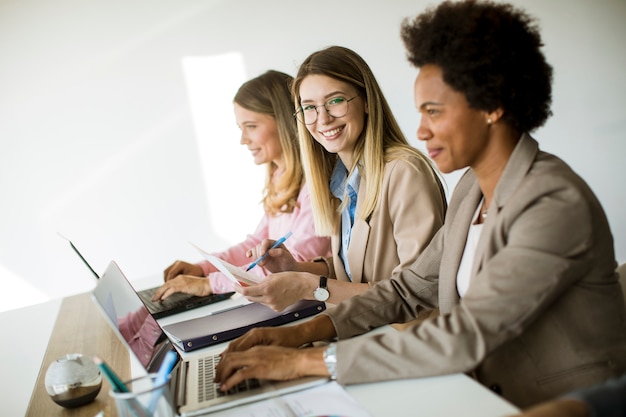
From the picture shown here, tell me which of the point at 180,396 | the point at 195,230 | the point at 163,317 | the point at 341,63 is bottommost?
the point at 195,230

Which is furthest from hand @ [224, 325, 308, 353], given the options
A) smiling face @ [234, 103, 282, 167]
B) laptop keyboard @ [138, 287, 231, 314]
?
smiling face @ [234, 103, 282, 167]

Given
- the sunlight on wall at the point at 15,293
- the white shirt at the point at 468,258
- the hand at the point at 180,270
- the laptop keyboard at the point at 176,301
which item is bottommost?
the sunlight on wall at the point at 15,293

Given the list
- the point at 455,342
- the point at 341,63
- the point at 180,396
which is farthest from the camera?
the point at 341,63

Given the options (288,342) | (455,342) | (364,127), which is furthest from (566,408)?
(364,127)

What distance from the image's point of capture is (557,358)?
1146 mm

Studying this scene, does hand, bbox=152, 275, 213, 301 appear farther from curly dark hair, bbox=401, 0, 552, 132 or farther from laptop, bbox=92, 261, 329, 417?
curly dark hair, bbox=401, 0, 552, 132

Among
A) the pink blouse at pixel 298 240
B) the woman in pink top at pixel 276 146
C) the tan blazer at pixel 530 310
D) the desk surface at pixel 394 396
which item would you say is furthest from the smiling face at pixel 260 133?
the tan blazer at pixel 530 310

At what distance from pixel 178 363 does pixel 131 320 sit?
0.60ft

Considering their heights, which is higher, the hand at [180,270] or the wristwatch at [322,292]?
the wristwatch at [322,292]

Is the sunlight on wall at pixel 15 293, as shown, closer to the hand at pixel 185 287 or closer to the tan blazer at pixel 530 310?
the hand at pixel 185 287

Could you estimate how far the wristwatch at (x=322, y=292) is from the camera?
1.78 meters

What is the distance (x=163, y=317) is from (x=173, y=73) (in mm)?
2485

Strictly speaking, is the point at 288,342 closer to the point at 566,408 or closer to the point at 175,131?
the point at 566,408

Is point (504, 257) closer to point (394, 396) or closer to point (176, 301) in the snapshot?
point (394, 396)
